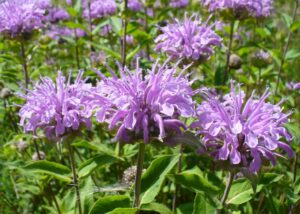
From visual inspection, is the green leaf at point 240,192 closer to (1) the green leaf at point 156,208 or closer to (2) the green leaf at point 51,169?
(1) the green leaf at point 156,208

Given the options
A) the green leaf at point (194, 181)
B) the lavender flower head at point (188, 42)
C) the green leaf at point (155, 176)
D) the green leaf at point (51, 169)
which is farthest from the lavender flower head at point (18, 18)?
the green leaf at point (194, 181)

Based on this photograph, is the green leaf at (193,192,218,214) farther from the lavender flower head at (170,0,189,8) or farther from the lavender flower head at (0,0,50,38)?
the lavender flower head at (170,0,189,8)

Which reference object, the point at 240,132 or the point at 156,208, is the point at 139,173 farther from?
the point at 240,132

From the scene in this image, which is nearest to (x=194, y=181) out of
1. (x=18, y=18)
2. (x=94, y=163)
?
(x=94, y=163)

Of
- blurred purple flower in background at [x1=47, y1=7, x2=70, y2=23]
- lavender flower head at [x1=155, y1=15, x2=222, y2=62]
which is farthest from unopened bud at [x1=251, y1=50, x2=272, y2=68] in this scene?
blurred purple flower in background at [x1=47, y1=7, x2=70, y2=23]

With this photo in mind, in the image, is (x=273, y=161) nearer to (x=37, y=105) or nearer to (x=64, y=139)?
(x=64, y=139)

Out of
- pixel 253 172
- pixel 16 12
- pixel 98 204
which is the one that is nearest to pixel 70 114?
pixel 98 204
